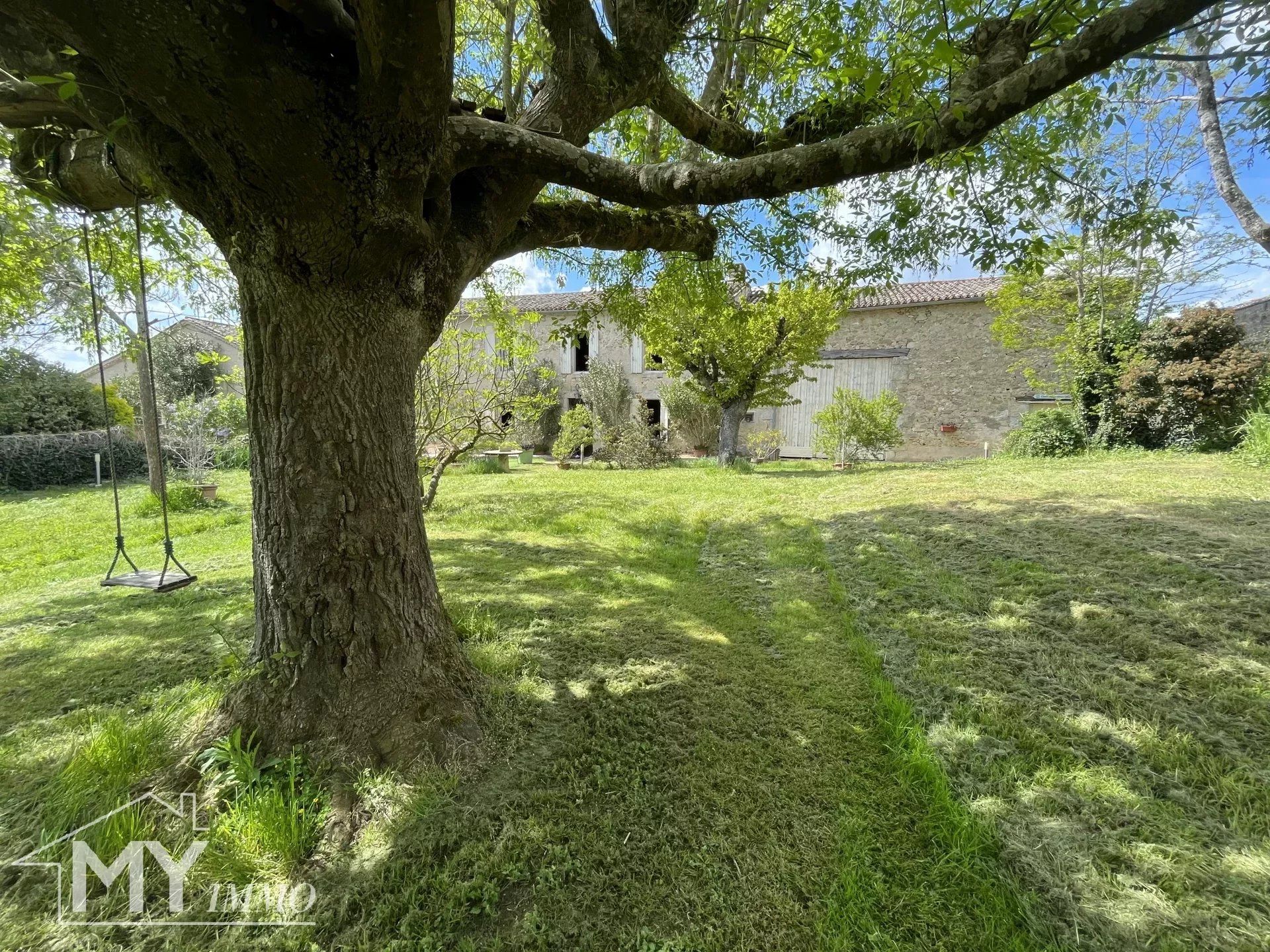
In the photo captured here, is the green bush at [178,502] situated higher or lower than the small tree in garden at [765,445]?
lower

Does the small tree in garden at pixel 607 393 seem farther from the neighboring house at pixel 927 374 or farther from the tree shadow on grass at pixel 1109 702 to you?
the tree shadow on grass at pixel 1109 702

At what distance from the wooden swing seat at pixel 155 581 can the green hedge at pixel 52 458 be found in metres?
11.5

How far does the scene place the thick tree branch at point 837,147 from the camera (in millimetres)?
1525

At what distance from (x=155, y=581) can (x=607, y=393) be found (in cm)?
1440

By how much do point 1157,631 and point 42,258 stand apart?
7.86 meters

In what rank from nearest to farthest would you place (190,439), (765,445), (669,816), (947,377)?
(669,816), (190,439), (765,445), (947,377)

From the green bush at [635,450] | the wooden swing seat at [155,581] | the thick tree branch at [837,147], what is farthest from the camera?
the green bush at [635,450]

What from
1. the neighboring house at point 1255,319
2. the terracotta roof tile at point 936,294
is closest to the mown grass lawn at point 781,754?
the neighboring house at point 1255,319

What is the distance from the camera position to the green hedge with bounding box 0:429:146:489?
35.8 feet

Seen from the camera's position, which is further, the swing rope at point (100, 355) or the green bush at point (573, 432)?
the green bush at point (573, 432)

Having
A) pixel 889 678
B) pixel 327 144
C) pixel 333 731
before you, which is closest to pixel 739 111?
pixel 327 144

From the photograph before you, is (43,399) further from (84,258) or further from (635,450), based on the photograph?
(635,450)

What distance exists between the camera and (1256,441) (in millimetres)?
7621

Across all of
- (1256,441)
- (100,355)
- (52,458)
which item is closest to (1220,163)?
(1256,441)
